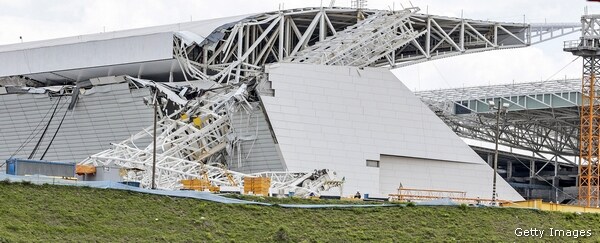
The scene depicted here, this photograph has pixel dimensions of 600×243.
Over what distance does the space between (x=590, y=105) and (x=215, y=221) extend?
59310 millimetres

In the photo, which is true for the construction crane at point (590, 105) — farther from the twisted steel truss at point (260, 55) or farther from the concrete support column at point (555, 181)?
the concrete support column at point (555, 181)

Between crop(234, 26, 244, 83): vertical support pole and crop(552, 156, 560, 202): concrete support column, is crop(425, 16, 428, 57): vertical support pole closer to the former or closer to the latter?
crop(234, 26, 244, 83): vertical support pole

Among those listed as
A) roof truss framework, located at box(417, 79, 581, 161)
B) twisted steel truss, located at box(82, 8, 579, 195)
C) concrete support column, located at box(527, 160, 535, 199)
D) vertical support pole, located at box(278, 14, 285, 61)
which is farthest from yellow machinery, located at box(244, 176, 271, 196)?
concrete support column, located at box(527, 160, 535, 199)

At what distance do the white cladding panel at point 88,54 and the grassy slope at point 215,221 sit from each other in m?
44.5

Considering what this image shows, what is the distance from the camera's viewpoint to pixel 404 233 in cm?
7881

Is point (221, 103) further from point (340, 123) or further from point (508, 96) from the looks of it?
point (508, 96)

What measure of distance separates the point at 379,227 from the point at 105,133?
148 feet

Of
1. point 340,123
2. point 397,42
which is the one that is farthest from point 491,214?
point 397,42

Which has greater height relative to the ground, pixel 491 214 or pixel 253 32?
pixel 253 32

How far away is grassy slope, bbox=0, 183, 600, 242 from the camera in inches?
2783

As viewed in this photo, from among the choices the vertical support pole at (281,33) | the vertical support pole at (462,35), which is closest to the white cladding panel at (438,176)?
the vertical support pole at (462,35)

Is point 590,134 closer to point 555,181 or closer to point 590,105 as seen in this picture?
point 590,105

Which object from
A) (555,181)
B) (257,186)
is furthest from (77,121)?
(555,181)
